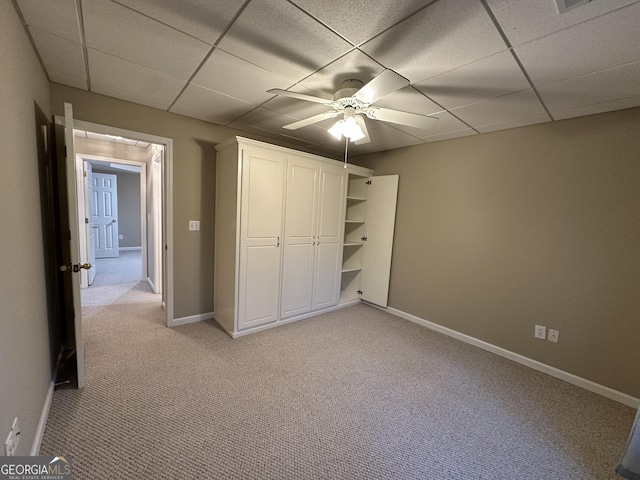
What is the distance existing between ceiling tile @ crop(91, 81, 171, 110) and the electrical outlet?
2351 mm

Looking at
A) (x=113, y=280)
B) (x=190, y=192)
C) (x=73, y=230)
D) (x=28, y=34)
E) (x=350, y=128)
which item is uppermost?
(x=28, y=34)

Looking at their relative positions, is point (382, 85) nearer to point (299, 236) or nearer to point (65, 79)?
point (299, 236)

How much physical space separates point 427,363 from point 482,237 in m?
1.47

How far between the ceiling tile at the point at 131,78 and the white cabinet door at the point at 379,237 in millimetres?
2656

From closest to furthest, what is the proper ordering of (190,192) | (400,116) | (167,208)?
(400,116) < (167,208) < (190,192)

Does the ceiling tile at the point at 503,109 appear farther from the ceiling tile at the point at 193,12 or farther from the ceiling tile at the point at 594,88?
the ceiling tile at the point at 193,12

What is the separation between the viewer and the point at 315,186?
322 centimetres

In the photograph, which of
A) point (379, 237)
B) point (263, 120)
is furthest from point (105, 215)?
point (379, 237)

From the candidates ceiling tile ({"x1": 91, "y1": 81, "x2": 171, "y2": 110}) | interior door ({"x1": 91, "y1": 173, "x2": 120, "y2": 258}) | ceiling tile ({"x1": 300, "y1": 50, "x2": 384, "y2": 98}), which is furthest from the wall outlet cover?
interior door ({"x1": 91, "y1": 173, "x2": 120, "y2": 258})

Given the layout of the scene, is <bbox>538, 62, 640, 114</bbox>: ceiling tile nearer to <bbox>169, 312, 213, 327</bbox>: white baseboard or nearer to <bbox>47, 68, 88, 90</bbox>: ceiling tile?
<bbox>47, 68, 88, 90</bbox>: ceiling tile

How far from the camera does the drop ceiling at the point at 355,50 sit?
125 cm

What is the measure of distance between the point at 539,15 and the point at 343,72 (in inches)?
40.4

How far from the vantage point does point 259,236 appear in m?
2.83

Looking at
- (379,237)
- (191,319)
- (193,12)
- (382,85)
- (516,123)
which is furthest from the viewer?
(379,237)
